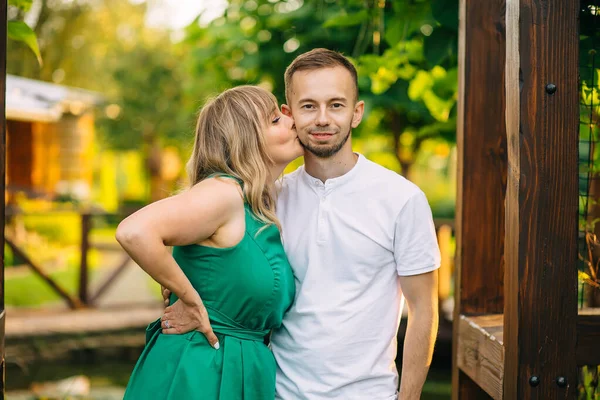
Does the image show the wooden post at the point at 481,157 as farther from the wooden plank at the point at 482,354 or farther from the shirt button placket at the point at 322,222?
the shirt button placket at the point at 322,222

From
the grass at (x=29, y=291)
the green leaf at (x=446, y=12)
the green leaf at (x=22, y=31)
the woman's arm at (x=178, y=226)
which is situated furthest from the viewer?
the grass at (x=29, y=291)

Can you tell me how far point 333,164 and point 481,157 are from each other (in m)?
0.67

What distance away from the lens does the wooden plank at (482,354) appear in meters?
2.45

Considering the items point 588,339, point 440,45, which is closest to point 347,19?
point 440,45

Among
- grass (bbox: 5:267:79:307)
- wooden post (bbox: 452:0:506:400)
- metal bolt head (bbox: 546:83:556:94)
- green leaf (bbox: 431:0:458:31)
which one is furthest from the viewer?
grass (bbox: 5:267:79:307)

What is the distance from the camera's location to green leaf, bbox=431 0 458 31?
3.39 meters

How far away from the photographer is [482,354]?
2629mm

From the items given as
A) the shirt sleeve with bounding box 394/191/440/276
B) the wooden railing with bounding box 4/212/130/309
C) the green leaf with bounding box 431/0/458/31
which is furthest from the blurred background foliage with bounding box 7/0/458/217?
the wooden railing with bounding box 4/212/130/309

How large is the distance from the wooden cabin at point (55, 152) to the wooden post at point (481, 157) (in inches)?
502

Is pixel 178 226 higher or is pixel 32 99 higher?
pixel 32 99

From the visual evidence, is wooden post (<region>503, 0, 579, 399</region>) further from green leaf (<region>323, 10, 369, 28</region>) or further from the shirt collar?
green leaf (<region>323, 10, 369, 28</region>)

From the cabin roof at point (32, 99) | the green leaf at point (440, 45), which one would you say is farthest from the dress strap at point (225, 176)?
the cabin roof at point (32, 99)

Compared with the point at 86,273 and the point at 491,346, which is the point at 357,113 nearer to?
the point at 491,346

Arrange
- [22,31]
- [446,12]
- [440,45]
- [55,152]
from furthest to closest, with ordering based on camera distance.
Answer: [55,152]
[440,45]
[446,12]
[22,31]
